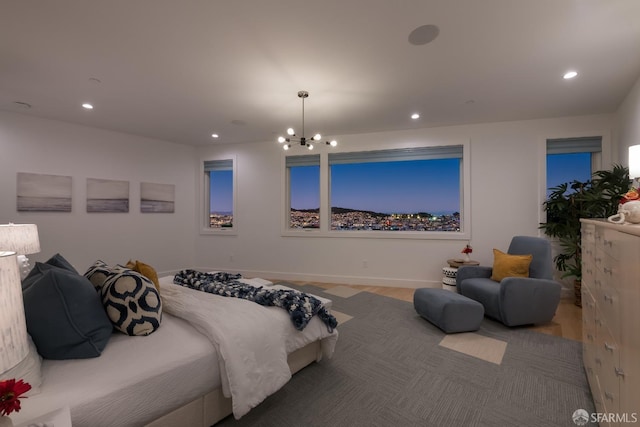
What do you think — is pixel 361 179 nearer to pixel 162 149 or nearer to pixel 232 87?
pixel 232 87

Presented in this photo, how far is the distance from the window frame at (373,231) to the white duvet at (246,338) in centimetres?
289

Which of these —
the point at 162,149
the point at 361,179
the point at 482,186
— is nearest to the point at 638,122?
the point at 482,186

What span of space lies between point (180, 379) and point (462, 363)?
6.80ft

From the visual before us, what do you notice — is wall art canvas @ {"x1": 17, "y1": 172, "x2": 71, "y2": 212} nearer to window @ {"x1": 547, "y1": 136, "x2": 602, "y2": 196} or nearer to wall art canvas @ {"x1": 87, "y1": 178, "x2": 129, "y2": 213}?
wall art canvas @ {"x1": 87, "y1": 178, "x2": 129, "y2": 213}

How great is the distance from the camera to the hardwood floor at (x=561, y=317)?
111 inches

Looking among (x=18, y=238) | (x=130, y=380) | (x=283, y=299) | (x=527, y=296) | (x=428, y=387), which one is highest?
(x=18, y=238)

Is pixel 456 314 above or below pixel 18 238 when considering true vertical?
below

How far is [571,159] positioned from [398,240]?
276 centimetres

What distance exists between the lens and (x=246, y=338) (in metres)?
1.60

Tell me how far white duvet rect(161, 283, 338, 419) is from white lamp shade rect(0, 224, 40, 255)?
4.07 feet

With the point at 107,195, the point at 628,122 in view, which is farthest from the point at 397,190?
the point at 107,195

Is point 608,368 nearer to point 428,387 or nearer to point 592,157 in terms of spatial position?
→ point 428,387

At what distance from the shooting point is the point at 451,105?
3.57m

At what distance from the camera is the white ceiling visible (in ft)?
6.36
